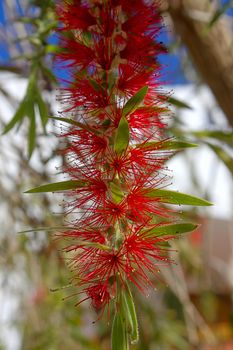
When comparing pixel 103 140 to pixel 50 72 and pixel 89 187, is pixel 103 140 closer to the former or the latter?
pixel 89 187

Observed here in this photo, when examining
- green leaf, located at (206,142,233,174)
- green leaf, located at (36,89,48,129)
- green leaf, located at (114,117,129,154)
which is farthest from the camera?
green leaf, located at (206,142,233,174)

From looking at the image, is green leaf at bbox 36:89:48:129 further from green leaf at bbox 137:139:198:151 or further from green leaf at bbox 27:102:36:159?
green leaf at bbox 137:139:198:151

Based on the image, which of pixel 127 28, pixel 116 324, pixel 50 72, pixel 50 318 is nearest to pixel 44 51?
pixel 50 72

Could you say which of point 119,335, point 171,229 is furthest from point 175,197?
point 119,335

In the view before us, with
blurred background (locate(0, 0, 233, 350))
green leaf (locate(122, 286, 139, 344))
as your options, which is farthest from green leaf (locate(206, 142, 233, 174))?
green leaf (locate(122, 286, 139, 344))

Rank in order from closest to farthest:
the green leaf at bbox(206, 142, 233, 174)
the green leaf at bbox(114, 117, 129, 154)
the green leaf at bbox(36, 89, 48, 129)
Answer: the green leaf at bbox(114, 117, 129, 154)
the green leaf at bbox(36, 89, 48, 129)
the green leaf at bbox(206, 142, 233, 174)

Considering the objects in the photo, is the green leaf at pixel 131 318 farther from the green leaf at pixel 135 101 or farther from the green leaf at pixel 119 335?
the green leaf at pixel 135 101

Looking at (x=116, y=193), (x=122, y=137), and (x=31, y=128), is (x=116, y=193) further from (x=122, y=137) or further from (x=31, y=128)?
(x=31, y=128)
